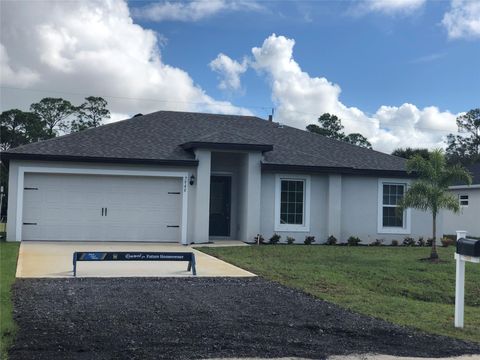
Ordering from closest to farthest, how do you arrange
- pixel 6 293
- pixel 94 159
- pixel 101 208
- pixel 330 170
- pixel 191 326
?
pixel 191 326 → pixel 6 293 → pixel 94 159 → pixel 101 208 → pixel 330 170

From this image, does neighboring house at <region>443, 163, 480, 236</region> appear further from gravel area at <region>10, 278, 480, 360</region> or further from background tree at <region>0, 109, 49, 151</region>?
background tree at <region>0, 109, 49, 151</region>

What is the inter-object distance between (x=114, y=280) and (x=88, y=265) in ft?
7.72

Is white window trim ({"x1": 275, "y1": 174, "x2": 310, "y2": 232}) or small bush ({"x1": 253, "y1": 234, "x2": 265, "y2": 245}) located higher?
white window trim ({"x1": 275, "y1": 174, "x2": 310, "y2": 232})

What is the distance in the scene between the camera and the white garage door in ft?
60.4

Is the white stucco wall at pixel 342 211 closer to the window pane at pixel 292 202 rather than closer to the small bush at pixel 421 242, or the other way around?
the small bush at pixel 421 242

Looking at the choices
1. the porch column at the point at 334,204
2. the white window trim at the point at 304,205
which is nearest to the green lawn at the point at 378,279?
the white window trim at the point at 304,205

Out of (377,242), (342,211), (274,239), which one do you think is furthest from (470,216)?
(274,239)

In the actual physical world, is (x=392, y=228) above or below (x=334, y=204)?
below

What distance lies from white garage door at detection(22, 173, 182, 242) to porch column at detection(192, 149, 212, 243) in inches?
30.3

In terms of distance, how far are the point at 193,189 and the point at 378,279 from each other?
8757 mm

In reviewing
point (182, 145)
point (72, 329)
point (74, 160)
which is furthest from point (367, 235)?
point (72, 329)

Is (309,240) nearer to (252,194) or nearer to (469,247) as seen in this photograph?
(252,194)

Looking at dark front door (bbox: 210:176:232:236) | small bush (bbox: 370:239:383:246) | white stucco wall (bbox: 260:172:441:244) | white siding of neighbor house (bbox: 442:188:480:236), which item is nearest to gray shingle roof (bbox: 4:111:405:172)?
white stucco wall (bbox: 260:172:441:244)

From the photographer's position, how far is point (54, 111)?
55969 mm
